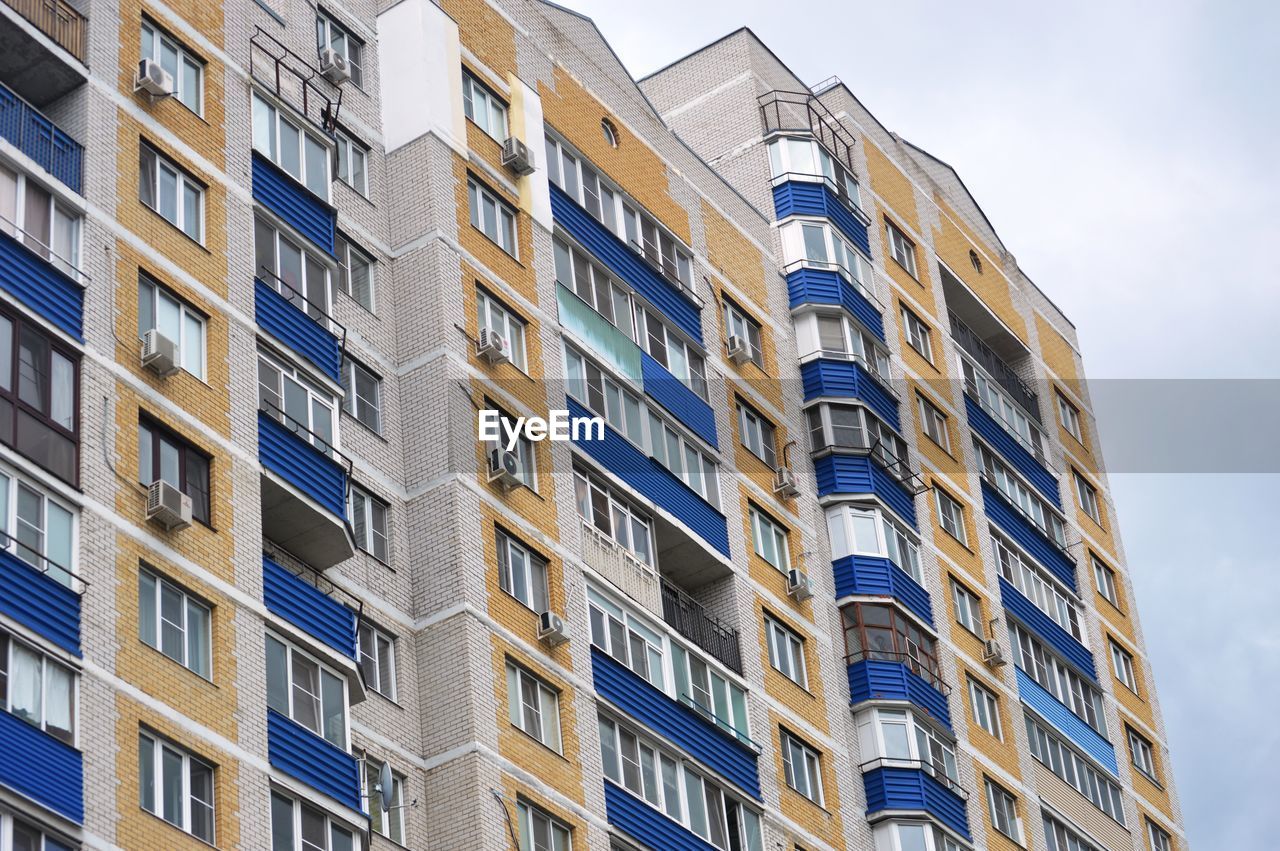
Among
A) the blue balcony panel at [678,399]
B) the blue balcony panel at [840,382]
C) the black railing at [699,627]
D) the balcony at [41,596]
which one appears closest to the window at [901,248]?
the blue balcony panel at [840,382]

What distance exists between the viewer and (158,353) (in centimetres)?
3481

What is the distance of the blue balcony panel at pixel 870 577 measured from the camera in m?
54.4

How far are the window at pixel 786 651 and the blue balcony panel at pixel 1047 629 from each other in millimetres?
11641

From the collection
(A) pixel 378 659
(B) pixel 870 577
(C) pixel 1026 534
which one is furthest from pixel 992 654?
(A) pixel 378 659

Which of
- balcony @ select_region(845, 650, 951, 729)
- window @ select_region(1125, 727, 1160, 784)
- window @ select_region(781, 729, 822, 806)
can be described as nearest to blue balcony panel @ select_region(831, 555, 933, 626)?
balcony @ select_region(845, 650, 951, 729)

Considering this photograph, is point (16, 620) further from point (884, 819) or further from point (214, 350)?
point (884, 819)

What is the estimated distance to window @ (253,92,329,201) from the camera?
41969mm

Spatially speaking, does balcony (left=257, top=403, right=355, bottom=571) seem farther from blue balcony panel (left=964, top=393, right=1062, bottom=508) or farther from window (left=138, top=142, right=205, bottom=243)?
blue balcony panel (left=964, top=393, right=1062, bottom=508)

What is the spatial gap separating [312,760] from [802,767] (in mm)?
17306

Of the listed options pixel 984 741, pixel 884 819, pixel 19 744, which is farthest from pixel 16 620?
pixel 984 741

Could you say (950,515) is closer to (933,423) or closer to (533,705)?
(933,423)

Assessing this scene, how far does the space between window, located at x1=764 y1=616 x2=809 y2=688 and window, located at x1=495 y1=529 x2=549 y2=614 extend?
28.2 ft

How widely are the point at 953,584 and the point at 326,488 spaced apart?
2559 centimetres

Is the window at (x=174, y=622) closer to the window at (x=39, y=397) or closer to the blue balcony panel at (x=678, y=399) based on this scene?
the window at (x=39, y=397)
